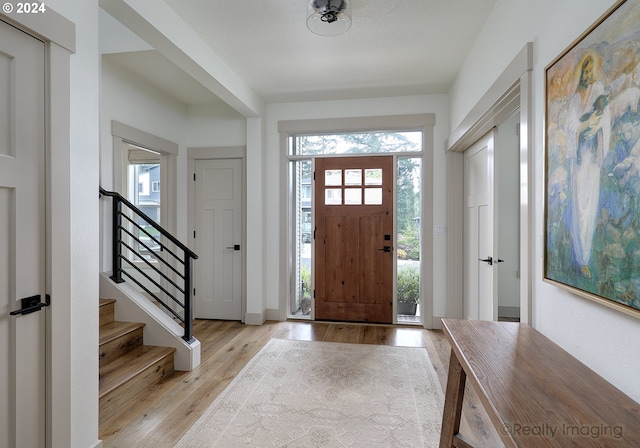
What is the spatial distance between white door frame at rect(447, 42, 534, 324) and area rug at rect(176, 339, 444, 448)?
0.93m

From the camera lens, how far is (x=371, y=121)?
151 inches

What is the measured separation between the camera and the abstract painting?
38.4 inches

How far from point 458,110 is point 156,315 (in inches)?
130

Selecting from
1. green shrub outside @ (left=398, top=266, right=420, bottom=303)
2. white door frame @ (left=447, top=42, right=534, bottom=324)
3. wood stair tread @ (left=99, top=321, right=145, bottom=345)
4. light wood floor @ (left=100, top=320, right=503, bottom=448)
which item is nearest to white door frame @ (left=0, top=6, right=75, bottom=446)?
light wood floor @ (left=100, top=320, right=503, bottom=448)

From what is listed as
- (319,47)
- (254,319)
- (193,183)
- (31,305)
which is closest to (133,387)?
(31,305)

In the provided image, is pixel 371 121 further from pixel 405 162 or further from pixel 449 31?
pixel 449 31

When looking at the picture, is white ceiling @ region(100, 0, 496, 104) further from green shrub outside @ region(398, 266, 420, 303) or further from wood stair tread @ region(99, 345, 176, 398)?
wood stair tread @ region(99, 345, 176, 398)

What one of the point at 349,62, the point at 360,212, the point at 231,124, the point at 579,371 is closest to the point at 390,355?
the point at 360,212

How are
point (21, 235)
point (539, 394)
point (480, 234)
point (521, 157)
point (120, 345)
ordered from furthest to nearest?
point (480, 234) → point (120, 345) → point (521, 157) → point (21, 235) → point (539, 394)

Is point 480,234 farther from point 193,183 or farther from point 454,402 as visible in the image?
point 193,183

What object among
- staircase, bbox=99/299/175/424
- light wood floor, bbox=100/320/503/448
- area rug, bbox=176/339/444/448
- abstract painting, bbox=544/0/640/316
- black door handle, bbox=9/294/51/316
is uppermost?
abstract painting, bbox=544/0/640/316

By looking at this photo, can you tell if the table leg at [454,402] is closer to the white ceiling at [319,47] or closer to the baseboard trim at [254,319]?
the white ceiling at [319,47]

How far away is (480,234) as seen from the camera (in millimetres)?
2996

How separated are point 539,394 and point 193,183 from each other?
407 cm
